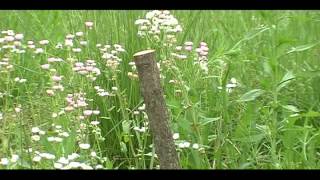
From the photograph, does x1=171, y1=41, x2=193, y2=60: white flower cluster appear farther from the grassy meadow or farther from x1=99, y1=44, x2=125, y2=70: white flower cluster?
x1=99, y1=44, x2=125, y2=70: white flower cluster

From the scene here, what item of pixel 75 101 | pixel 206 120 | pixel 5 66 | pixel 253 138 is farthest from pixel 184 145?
pixel 5 66

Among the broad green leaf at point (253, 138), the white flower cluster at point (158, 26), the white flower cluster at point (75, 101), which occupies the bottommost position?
the broad green leaf at point (253, 138)

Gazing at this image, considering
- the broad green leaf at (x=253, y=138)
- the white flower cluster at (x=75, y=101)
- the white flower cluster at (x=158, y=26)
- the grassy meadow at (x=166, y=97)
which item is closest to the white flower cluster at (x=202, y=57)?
the grassy meadow at (x=166, y=97)

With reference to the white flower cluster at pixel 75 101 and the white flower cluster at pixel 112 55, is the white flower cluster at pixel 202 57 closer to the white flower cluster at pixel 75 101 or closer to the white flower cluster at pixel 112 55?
the white flower cluster at pixel 112 55

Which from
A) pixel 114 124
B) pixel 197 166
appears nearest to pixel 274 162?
pixel 197 166

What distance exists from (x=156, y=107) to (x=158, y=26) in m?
1.12

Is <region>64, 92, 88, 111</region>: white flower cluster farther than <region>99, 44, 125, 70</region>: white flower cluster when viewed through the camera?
No

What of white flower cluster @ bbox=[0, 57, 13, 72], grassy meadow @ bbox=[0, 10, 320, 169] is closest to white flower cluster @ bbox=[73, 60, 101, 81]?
grassy meadow @ bbox=[0, 10, 320, 169]

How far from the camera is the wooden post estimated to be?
1.84m

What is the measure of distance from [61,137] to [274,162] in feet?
2.80

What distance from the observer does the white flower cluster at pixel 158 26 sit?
9.41ft

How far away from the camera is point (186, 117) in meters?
2.63

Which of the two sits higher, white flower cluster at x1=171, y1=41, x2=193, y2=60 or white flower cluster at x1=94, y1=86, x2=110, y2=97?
white flower cluster at x1=171, y1=41, x2=193, y2=60
